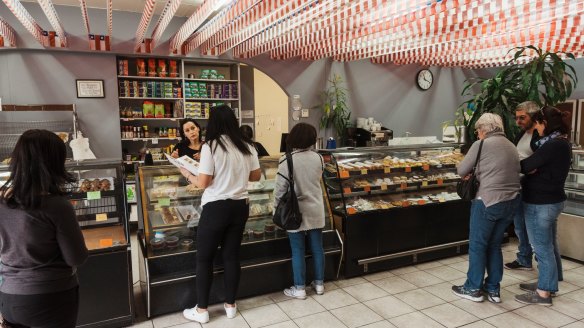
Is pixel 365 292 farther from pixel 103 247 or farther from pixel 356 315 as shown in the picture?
pixel 103 247

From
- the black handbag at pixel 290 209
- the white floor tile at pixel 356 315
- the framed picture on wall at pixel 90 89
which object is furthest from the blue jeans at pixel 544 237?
the framed picture on wall at pixel 90 89

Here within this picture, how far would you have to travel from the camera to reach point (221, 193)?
3.01 metres

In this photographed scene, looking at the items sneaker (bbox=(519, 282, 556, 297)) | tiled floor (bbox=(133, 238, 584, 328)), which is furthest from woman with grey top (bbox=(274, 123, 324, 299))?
sneaker (bbox=(519, 282, 556, 297))

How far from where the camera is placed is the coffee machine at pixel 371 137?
299 inches

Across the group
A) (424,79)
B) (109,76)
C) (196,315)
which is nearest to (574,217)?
(196,315)

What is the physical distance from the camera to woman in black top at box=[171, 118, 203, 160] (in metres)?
4.10

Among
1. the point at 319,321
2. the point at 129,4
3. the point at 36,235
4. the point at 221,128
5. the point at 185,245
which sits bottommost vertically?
the point at 319,321

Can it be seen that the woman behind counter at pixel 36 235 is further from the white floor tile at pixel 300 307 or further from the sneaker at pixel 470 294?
the sneaker at pixel 470 294

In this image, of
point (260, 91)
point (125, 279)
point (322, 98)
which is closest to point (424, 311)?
point (125, 279)

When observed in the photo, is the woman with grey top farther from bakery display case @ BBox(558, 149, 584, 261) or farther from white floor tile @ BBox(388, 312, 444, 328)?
bakery display case @ BBox(558, 149, 584, 261)

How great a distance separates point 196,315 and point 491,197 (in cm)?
257

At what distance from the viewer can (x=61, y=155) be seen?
1.74 metres

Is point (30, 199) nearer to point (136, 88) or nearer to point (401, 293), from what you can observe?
point (401, 293)

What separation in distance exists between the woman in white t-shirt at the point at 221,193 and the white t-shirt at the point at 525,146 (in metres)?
2.65
